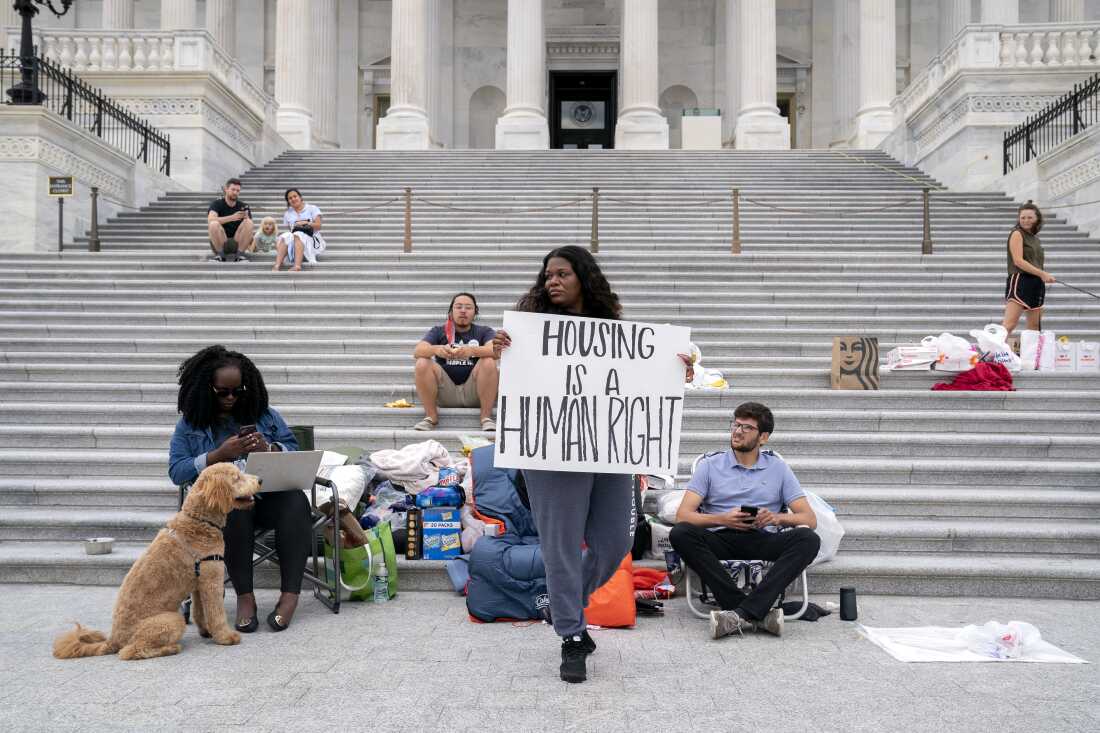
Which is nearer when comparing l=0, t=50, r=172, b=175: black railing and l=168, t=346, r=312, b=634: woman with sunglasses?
l=168, t=346, r=312, b=634: woman with sunglasses

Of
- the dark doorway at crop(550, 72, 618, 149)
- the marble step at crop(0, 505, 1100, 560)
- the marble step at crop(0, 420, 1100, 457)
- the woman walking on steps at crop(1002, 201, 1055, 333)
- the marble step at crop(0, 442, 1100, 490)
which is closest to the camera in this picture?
the marble step at crop(0, 505, 1100, 560)

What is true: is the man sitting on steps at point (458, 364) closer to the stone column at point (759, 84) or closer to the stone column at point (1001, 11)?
the stone column at point (759, 84)

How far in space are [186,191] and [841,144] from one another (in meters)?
18.3

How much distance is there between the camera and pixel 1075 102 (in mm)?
15914

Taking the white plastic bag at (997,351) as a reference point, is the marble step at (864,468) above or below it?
below

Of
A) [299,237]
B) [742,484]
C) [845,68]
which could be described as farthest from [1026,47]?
[742,484]

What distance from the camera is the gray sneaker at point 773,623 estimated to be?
16.5 ft

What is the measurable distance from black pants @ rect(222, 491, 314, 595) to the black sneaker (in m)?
1.81

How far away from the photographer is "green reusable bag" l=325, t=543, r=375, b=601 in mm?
5711

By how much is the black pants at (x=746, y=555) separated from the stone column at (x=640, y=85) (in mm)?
20898

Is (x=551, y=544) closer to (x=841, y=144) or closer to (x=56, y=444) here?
(x=56, y=444)

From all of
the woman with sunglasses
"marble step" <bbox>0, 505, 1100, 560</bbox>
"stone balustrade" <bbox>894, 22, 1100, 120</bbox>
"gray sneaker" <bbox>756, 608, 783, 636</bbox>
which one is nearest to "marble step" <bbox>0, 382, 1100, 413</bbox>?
"marble step" <bbox>0, 505, 1100, 560</bbox>

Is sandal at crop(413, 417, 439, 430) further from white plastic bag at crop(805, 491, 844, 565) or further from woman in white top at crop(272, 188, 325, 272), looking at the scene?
woman in white top at crop(272, 188, 325, 272)

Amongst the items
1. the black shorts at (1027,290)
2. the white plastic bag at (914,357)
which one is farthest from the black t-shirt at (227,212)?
the black shorts at (1027,290)
